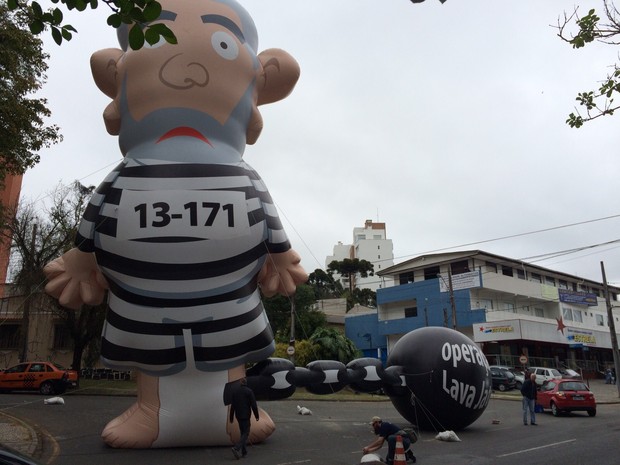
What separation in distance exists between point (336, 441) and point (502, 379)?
20.6 meters

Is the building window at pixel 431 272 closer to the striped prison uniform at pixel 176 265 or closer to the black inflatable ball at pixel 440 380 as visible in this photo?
the black inflatable ball at pixel 440 380

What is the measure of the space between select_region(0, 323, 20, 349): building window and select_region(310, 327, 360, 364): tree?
61.4ft

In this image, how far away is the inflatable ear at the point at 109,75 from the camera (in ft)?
32.6

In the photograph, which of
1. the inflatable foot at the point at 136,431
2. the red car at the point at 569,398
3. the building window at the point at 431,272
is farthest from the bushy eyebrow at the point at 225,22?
the building window at the point at 431,272

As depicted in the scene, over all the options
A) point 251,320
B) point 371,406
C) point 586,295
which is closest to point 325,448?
point 251,320

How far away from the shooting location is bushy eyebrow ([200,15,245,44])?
372 inches

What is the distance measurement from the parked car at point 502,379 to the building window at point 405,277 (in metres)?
17.2

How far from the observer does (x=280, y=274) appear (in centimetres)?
969

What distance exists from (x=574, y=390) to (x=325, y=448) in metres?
10.8

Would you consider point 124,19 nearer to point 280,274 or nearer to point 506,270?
point 280,274

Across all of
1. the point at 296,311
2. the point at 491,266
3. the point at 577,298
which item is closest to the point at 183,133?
the point at 296,311

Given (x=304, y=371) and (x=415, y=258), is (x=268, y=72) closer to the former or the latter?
(x=304, y=371)

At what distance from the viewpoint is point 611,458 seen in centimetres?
875

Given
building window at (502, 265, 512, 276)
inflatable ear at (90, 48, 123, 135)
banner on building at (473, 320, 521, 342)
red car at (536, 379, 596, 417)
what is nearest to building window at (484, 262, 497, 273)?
building window at (502, 265, 512, 276)
